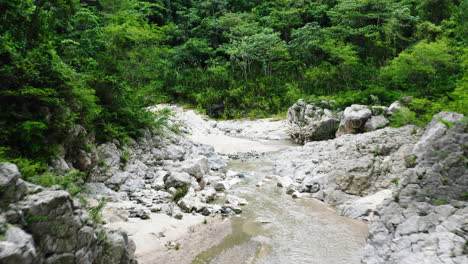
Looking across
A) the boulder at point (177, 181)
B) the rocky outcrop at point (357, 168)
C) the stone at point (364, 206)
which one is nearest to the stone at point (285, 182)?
the rocky outcrop at point (357, 168)

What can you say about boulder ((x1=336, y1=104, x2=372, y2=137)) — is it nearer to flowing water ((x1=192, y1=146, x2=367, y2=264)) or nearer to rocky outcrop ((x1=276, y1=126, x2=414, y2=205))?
rocky outcrop ((x1=276, y1=126, x2=414, y2=205))

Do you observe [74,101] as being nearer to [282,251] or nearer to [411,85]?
[282,251]

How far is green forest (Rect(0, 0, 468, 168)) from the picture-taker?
6742 millimetres

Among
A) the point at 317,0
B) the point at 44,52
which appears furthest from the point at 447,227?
the point at 317,0

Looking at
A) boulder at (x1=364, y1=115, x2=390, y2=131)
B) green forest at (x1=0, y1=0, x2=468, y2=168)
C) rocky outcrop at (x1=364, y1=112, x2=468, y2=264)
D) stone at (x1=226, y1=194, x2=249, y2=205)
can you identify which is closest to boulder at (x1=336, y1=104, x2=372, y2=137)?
boulder at (x1=364, y1=115, x2=390, y2=131)

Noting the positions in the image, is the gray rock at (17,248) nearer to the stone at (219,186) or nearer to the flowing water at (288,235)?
the flowing water at (288,235)

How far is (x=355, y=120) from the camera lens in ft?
→ 51.9

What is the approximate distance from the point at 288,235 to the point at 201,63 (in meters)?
35.1

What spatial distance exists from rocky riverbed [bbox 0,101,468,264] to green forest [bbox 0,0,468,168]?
1478mm

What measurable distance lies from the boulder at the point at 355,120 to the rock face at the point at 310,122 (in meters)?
1.80

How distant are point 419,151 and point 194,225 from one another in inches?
232

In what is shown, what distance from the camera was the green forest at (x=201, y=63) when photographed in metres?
6.74

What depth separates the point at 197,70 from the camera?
1425 inches

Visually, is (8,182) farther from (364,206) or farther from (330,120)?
(330,120)
